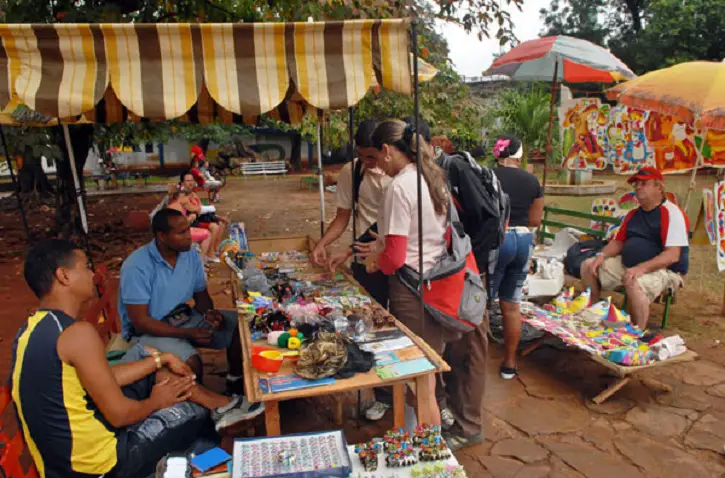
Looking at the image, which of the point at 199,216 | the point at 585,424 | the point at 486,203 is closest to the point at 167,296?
the point at 486,203

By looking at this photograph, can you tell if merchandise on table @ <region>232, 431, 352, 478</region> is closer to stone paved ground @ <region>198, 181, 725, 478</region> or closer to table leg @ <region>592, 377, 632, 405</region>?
stone paved ground @ <region>198, 181, 725, 478</region>

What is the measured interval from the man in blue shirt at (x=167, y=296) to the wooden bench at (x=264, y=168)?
20.0 metres

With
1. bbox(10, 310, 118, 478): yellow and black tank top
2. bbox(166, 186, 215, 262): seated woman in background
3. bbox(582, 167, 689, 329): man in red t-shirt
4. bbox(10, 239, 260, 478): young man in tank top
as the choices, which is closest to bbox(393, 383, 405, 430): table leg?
bbox(10, 239, 260, 478): young man in tank top

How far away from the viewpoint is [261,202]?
1527cm

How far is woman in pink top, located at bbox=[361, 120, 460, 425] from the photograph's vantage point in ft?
8.66

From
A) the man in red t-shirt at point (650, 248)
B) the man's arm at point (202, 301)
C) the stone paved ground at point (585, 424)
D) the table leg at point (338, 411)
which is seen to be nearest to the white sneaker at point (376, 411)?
the stone paved ground at point (585, 424)

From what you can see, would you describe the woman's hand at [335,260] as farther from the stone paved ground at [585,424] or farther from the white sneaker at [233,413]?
the white sneaker at [233,413]

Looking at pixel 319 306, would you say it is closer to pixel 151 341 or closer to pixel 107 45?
pixel 151 341

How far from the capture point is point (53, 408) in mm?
2002

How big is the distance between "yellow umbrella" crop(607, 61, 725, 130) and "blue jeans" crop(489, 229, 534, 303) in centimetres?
234

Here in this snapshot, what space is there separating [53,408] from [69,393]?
0.08m

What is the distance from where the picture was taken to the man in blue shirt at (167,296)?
3055mm

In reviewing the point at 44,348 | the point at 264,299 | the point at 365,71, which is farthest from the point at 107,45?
the point at 264,299

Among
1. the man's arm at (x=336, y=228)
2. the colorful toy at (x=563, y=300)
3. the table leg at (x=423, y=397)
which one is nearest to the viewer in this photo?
the table leg at (x=423, y=397)
